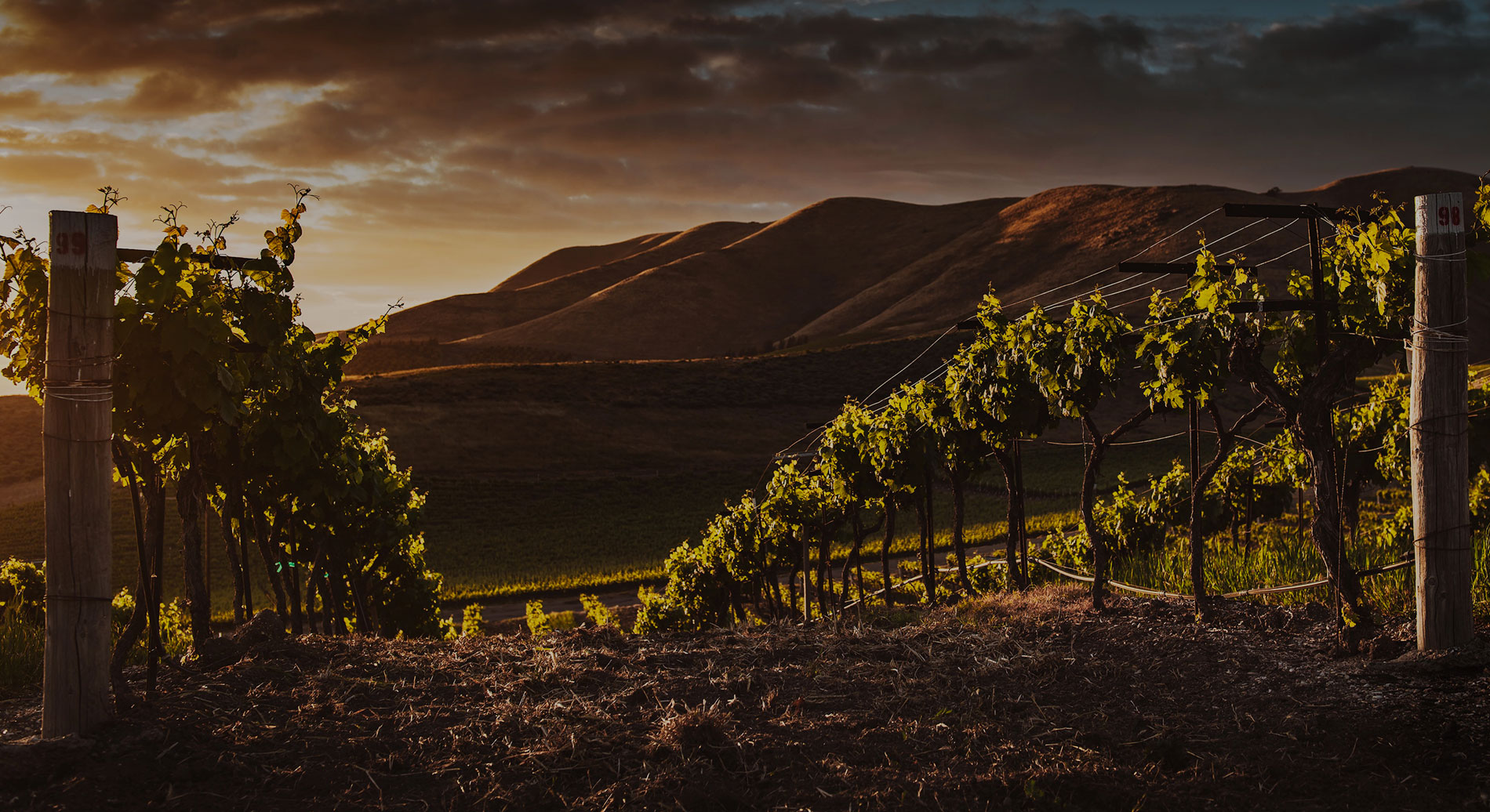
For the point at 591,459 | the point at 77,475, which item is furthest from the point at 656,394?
the point at 77,475

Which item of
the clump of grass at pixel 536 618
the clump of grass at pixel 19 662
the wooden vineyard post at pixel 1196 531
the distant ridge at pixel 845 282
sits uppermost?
the distant ridge at pixel 845 282

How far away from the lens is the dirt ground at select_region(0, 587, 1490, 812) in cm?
391

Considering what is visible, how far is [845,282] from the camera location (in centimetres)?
17912

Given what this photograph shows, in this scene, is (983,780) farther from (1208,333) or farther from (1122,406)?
(1122,406)

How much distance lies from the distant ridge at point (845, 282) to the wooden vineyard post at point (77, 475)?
284 feet

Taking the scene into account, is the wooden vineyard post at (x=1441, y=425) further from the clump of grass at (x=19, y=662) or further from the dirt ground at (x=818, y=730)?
the clump of grass at (x=19, y=662)

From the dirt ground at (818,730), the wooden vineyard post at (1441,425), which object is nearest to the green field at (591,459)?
the dirt ground at (818,730)

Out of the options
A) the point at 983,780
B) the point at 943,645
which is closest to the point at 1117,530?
the point at 943,645

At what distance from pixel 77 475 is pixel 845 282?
17766cm

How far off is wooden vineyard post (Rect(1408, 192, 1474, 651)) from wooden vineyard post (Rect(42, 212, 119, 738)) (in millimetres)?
6696

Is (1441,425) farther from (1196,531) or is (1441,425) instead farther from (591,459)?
(591,459)

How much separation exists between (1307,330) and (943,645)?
3854mm

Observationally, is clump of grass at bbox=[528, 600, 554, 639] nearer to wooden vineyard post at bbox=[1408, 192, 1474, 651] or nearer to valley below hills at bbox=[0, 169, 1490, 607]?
valley below hills at bbox=[0, 169, 1490, 607]

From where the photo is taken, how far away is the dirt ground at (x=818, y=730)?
391 cm
